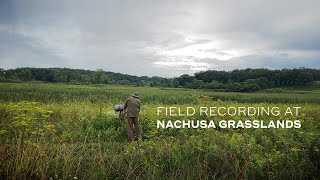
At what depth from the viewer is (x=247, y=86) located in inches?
2881

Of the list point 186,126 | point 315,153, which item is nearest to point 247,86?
point 186,126

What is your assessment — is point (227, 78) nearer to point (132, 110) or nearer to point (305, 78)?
point (305, 78)

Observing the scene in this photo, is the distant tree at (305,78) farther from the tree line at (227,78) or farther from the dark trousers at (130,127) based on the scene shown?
the dark trousers at (130,127)

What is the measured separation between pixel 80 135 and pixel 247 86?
66745 mm

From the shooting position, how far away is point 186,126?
13.7 meters

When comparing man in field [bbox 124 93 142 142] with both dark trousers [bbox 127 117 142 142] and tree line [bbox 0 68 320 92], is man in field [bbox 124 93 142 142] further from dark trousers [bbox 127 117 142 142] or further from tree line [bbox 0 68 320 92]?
Result: tree line [bbox 0 68 320 92]

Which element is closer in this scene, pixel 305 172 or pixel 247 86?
pixel 305 172

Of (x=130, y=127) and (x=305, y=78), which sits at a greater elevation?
(x=305, y=78)

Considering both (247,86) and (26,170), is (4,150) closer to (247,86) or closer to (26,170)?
(26,170)

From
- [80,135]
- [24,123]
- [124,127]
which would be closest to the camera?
[24,123]

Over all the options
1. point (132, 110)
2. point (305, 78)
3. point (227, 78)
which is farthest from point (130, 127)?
point (227, 78)

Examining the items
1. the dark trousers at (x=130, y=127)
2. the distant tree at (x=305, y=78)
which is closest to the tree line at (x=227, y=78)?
the distant tree at (x=305, y=78)

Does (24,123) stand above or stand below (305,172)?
above

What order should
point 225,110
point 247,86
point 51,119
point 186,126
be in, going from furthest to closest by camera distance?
point 247,86 → point 225,110 → point 51,119 → point 186,126
